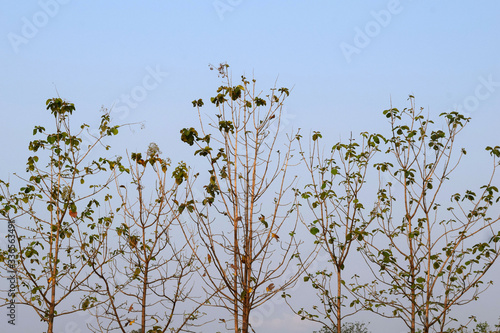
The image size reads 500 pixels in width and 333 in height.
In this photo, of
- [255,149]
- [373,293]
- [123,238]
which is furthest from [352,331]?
[255,149]

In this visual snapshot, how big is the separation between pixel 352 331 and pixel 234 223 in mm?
9613

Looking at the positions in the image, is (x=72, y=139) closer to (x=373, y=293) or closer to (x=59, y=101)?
(x=59, y=101)

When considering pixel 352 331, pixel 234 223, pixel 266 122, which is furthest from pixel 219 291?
pixel 352 331

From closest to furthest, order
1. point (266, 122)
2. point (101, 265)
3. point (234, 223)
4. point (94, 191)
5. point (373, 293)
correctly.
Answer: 1. point (234, 223)
2. point (266, 122)
3. point (101, 265)
4. point (94, 191)
5. point (373, 293)

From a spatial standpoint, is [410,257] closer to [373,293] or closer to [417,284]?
[417,284]

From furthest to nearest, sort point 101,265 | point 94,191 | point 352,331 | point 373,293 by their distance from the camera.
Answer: point 352,331, point 373,293, point 94,191, point 101,265

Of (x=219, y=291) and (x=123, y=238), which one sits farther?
(x=123, y=238)

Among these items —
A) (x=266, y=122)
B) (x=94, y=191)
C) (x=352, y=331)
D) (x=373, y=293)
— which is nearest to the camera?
(x=266, y=122)

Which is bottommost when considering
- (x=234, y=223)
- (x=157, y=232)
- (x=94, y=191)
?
(x=234, y=223)

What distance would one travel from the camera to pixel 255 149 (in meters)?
5.84

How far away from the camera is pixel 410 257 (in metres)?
7.17

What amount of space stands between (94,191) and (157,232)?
3.87 feet

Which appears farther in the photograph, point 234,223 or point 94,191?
point 94,191

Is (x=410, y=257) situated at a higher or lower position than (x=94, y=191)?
lower
